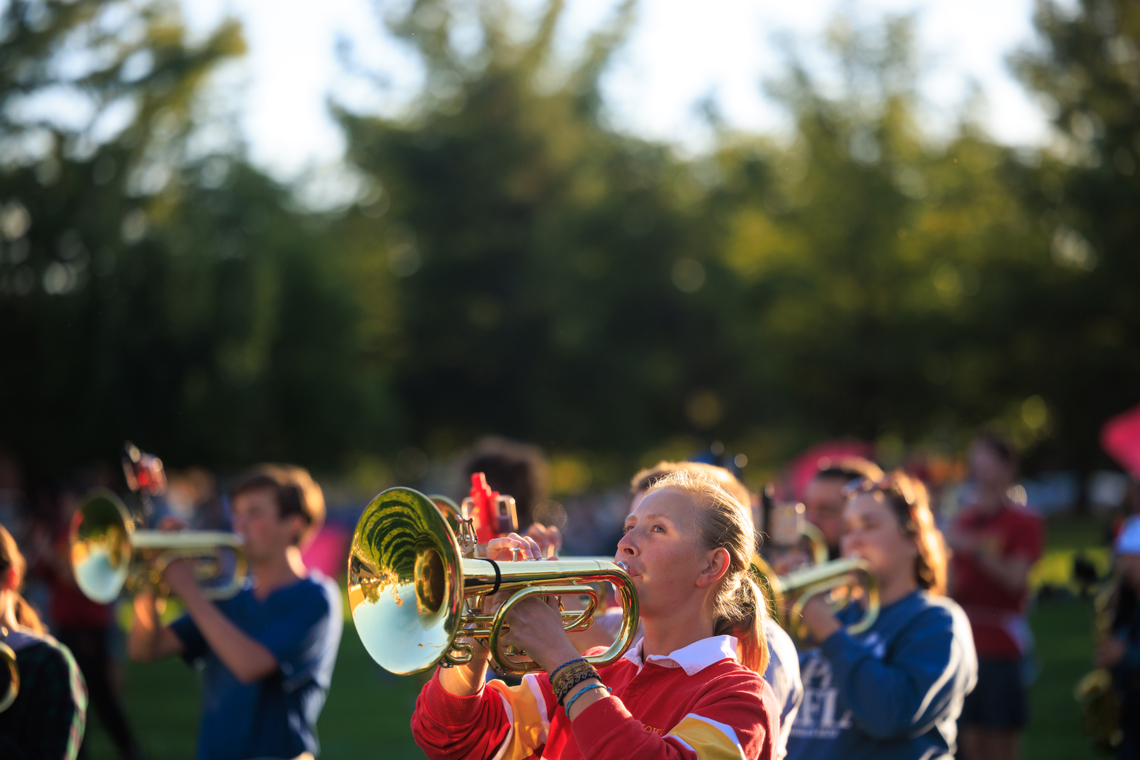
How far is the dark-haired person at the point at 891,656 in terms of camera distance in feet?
12.1

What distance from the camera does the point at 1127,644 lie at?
5.77 m

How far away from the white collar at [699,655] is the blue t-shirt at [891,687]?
119 cm

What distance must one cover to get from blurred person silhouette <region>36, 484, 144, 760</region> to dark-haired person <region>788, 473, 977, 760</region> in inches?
245

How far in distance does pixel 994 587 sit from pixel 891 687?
322 centimetres

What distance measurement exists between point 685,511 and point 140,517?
11.6ft

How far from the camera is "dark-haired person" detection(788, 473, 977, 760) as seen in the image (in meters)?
3.69

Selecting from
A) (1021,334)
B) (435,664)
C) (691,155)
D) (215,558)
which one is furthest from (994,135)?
(435,664)

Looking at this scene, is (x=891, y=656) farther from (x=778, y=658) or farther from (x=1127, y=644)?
(x=1127, y=644)

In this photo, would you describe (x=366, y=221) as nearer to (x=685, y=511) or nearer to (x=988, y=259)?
(x=988, y=259)

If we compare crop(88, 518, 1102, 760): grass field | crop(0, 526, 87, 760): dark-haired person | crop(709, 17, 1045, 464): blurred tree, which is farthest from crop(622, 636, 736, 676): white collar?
crop(709, 17, 1045, 464): blurred tree

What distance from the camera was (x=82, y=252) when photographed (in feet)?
53.2

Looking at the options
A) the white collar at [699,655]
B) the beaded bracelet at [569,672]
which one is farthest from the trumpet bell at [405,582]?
the white collar at [699,655]

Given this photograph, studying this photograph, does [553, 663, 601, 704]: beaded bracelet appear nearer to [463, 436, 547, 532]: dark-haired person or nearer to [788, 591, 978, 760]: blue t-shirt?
[788, 591, 978, 760]: blue t-shirt

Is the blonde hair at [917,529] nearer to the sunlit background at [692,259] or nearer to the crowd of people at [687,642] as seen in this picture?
the crowd of people at [687,642]
